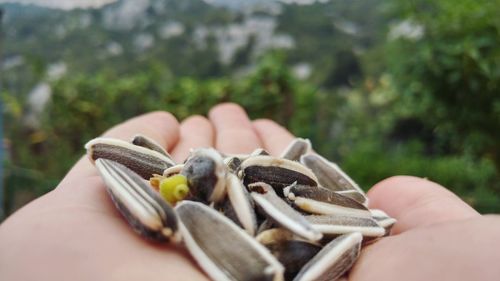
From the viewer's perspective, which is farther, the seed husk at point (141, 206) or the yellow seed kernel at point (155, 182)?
the yellow seed kernel at point (155, 182)

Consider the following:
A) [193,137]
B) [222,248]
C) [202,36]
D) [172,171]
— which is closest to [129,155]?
[172,171]

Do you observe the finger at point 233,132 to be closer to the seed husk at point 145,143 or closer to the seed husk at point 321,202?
the seed husk at point 145,143

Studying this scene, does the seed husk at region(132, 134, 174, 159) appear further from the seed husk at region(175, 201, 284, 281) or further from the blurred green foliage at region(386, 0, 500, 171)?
the blurred green foliage at region(386, 0, 500, 171)

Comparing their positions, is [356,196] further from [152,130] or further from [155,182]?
[152,130]

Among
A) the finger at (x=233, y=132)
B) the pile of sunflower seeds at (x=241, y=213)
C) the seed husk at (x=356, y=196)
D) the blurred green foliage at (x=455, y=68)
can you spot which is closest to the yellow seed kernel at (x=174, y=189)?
the pile of sunflower seeds at (x=241, y=213)

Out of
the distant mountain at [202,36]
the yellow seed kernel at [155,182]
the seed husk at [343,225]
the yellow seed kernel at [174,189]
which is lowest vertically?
the distant mountain at [202,36]

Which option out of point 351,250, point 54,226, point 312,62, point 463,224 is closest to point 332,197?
point 351,250

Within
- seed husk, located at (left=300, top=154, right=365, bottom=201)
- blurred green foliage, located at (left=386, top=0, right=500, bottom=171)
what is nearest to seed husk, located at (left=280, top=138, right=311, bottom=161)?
seed husk, located at (left=300, top=154, right=365, bottom=201)
